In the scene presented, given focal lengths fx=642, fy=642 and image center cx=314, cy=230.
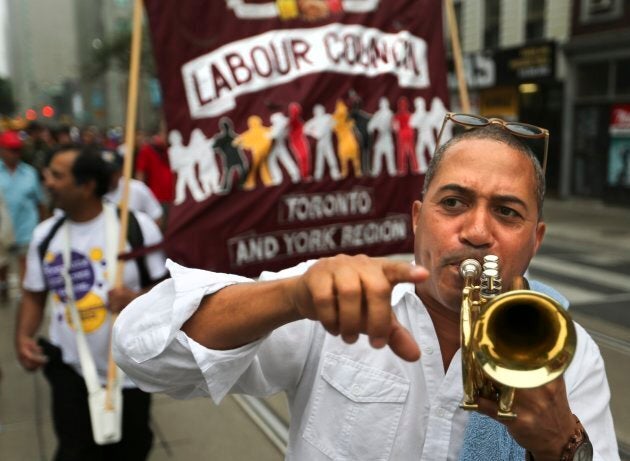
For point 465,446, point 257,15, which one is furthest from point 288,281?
point 257,15

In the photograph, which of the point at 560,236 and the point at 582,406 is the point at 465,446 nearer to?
the point at 582,406

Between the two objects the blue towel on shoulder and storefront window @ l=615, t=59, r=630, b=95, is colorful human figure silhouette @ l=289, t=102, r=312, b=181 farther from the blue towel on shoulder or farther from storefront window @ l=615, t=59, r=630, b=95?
storefront window @ l=615, t=59, r=630, b=95

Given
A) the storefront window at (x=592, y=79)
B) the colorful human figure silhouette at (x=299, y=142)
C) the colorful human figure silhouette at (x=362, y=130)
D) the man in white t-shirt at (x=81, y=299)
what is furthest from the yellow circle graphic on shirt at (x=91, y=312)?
the storefront window at (x=592, y=79)

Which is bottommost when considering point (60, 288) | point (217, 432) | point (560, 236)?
point (560, 236)

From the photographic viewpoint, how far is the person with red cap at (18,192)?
269 inches

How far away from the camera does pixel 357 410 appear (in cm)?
145

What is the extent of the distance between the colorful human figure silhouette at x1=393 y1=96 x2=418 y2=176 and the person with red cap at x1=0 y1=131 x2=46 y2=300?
4724 millimetres

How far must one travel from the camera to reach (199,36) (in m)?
3.03

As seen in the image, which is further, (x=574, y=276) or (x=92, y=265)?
(x=574, y=276)

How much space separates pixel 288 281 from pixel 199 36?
2.16 meters

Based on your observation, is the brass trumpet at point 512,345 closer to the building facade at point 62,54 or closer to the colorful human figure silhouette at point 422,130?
the colorful human figure silhouette at point 422,130

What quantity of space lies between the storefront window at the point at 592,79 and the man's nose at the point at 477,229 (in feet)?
51.7

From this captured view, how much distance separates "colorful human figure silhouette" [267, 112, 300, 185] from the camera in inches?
127

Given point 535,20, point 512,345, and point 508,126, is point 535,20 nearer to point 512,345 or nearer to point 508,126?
point 508,126
